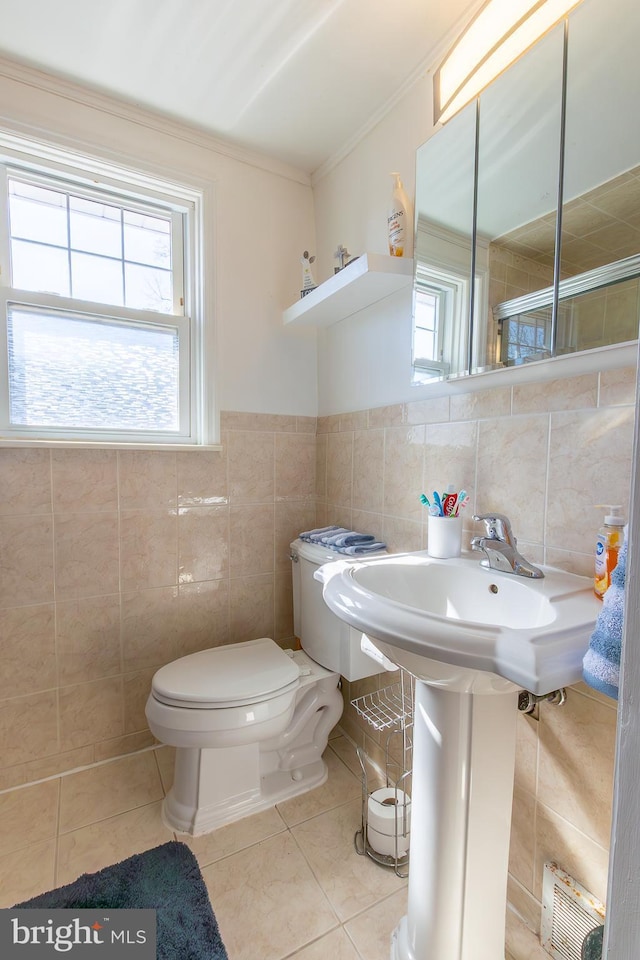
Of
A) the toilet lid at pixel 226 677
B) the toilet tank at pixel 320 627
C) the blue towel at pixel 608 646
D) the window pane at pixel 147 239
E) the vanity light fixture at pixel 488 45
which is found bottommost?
the toilet lid at pixel 226 677

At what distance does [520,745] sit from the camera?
100 centimetres

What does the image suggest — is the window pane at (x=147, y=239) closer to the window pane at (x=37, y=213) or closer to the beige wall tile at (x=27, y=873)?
the window pane at (x=37, y=213)

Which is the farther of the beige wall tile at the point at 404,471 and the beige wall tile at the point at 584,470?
the beige wall tile at the point at 404,471

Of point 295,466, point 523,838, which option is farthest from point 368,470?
point 523,838

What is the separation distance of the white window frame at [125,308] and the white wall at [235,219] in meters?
0.05

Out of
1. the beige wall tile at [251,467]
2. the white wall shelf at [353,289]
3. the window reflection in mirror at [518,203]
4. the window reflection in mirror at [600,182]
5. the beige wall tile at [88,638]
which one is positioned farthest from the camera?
the beige wall tile at [251,467]

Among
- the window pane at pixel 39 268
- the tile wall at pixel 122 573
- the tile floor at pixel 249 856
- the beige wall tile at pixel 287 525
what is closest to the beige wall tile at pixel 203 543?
the tile wall at pixel 122 573

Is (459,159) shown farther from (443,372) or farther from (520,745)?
(520,745)

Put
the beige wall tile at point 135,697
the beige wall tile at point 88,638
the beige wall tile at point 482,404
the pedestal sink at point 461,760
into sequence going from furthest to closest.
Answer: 1. the beige wall tile at point 135,697
2. the beige wall tile at point 88,638
3. the beige wall tile at point 482,404
4. the pedestal sink at point 461,760

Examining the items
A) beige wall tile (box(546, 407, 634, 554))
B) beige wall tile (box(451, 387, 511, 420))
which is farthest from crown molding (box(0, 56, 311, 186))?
beige wall tile (box(546, 407, 634, 554))

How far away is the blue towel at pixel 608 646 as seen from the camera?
0.48 metres

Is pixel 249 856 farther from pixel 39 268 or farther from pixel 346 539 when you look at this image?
pixel 39 268

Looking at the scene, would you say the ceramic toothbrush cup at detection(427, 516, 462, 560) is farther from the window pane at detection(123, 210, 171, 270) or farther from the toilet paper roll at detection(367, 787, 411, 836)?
Result: the window pane at detection(123, 210, 171, 270)

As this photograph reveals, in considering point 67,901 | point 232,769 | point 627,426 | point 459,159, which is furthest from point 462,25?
point 67,901
